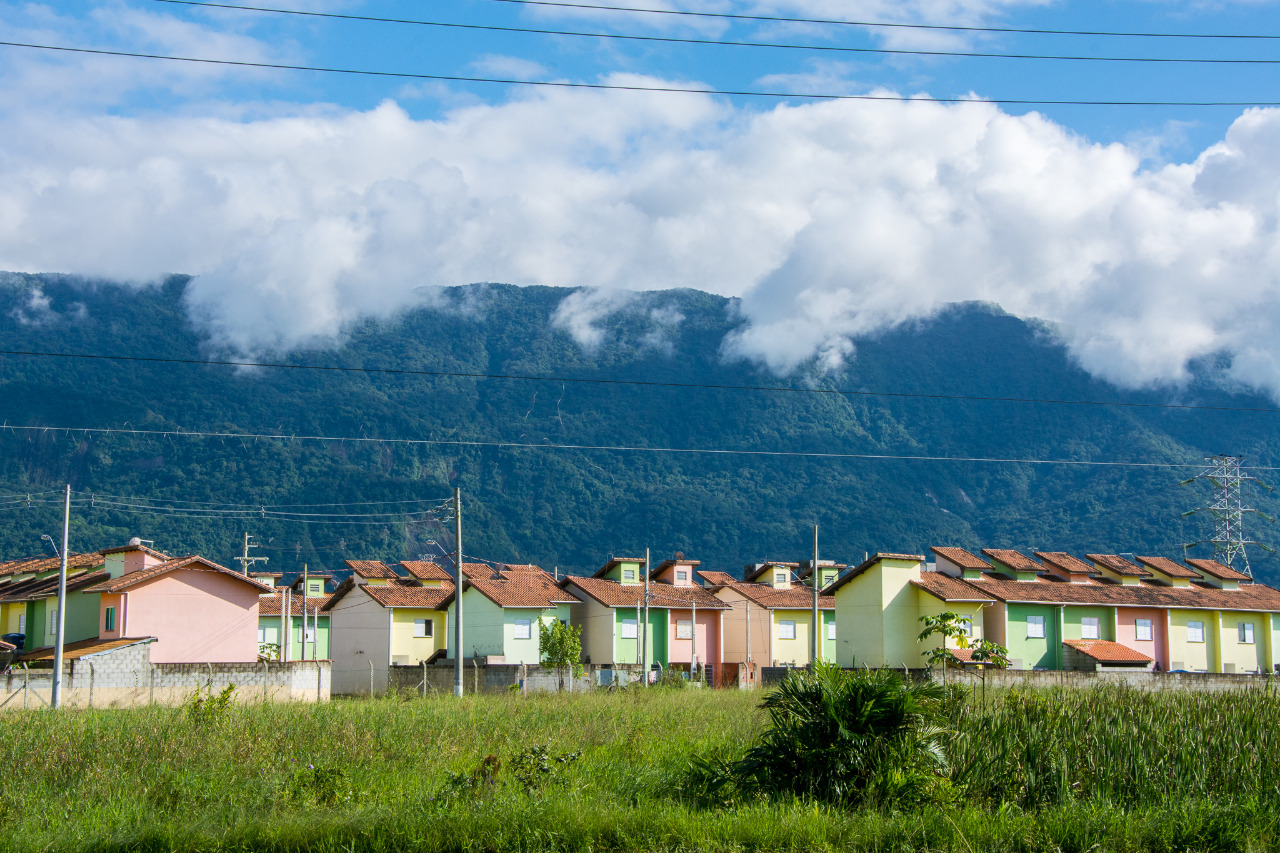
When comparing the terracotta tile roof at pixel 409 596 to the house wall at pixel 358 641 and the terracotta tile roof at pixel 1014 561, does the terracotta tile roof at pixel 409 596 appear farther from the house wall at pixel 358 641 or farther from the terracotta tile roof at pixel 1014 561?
the terracotta tile roof at pixel 1014 561

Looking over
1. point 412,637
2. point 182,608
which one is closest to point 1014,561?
point 412,637

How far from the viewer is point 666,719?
25.0 meters

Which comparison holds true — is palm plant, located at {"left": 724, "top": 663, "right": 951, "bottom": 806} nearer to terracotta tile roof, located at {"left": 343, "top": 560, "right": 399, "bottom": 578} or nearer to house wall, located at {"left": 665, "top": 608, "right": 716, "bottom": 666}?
house wall, located at {"left": 665, "top": 608, "right": 716, "bottom": 666}

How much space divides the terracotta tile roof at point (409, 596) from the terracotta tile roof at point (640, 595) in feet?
23.1

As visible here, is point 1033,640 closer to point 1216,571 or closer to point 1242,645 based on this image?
point 1242,645

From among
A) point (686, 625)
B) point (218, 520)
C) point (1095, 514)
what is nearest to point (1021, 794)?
point (686, 625)

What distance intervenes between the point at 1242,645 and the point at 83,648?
177 feet

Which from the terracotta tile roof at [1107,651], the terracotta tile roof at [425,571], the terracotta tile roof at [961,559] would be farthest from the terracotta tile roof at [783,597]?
the terracotta tile roof at [425,571]

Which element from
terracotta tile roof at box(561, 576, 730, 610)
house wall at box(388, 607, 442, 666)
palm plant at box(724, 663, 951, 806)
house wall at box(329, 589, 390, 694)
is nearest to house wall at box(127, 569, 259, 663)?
house wall at box(329, 589, 390, 694)

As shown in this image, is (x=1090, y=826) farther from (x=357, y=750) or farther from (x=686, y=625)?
(x=686, y=625)

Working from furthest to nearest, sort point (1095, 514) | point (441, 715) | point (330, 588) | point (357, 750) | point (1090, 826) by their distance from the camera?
point (1095, 514) < point (330, 588) < point (441, 715) < point (357, 750) < point (1090, 826)

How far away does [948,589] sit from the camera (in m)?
53.7

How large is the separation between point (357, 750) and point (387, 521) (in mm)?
169971

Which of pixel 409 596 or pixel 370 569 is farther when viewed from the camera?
pixel 370 569
